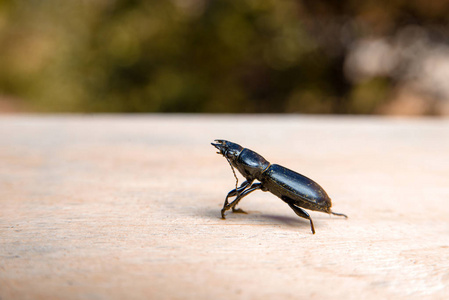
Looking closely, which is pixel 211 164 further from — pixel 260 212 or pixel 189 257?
pixel 189 257

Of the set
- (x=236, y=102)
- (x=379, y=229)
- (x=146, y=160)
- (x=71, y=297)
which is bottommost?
(x=71, y=297)

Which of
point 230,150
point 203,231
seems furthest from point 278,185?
point 203,231

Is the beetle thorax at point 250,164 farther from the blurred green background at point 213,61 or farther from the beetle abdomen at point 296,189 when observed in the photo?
the blurred green background at point 213,61

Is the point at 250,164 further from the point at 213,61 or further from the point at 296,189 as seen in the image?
the point at 213,61

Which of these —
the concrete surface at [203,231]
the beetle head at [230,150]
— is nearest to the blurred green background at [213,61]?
the concrete surface at [203,231]

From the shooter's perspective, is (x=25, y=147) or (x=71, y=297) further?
(x=25, y=147)

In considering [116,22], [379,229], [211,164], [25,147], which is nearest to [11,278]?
[379,229]
